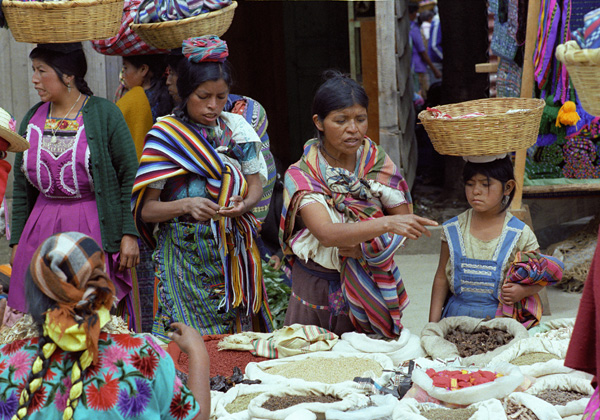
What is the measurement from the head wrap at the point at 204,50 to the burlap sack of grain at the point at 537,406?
1984mm

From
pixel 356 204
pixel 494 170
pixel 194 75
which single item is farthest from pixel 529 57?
pixel 194 75

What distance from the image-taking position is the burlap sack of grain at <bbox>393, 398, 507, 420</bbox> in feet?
9.12

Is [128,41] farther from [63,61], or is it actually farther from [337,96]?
[337,96]

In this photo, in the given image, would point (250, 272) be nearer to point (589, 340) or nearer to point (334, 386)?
point (334, 386)

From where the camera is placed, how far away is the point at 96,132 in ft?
12.9

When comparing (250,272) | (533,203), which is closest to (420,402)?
(250,272)

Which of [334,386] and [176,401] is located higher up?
[176,401]

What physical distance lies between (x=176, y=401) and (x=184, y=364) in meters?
1.35

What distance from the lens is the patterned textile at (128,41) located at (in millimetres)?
4719

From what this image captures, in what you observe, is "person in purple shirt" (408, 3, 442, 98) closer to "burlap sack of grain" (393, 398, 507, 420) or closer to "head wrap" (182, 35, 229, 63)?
"head wrap" (182, 35, 229, 63)

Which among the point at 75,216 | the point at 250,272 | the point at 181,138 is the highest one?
the point at 181,138

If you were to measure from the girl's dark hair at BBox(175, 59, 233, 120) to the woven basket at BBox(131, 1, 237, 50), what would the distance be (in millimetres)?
570

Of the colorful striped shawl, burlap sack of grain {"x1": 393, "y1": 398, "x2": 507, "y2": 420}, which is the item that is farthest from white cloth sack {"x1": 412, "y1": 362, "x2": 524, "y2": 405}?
the colorful striped shawl

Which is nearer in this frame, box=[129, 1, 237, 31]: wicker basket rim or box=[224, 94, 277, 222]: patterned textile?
Answer: box=[129, 1, 237, 31]: wicker basket rim
